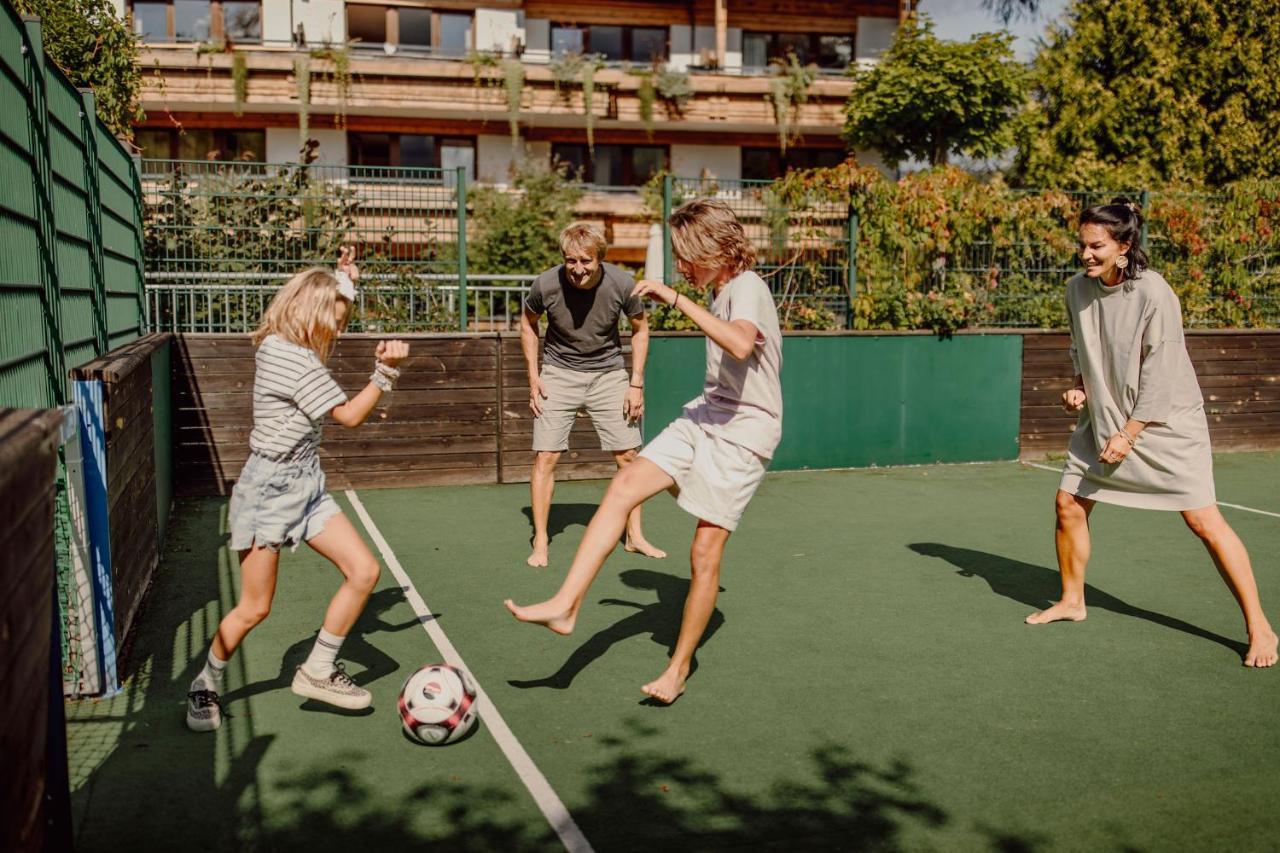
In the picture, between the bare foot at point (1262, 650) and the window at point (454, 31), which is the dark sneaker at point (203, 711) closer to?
the bare foot at point (1262, 650)

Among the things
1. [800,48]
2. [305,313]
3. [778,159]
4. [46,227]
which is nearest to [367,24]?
[778,159]

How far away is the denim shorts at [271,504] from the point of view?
14.7 feet

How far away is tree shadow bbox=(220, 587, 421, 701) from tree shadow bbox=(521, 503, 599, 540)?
230 cm

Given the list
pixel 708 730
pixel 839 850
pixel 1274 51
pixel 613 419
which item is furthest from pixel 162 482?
pixel 1274 51

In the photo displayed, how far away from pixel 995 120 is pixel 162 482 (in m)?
21.4

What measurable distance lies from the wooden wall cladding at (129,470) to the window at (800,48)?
90.9 ft

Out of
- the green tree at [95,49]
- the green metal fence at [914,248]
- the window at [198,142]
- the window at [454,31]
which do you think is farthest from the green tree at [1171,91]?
the window at [198,142]

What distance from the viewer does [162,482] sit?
27.3ft

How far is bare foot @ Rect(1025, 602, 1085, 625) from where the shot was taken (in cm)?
616

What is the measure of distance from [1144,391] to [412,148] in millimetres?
27186

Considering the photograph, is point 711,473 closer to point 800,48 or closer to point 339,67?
point 339,67

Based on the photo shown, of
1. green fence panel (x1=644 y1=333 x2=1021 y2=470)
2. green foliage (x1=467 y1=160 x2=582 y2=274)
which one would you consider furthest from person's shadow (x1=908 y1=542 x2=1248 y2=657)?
green foliage (x1=467 y1=160 x2=582 y2=274)

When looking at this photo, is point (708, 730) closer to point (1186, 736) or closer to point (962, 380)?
point (1186, 736)

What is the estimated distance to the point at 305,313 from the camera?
445cm
